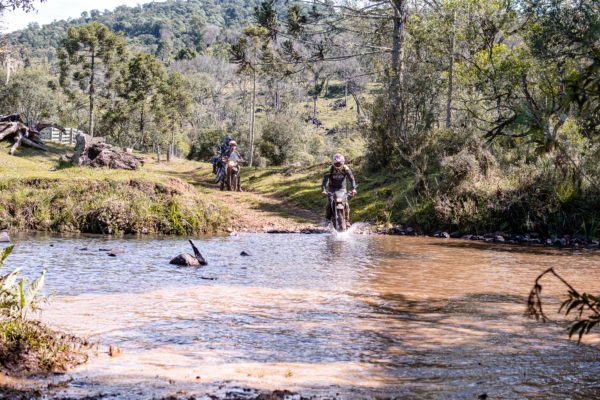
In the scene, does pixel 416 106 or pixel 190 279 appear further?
pixel 416 106

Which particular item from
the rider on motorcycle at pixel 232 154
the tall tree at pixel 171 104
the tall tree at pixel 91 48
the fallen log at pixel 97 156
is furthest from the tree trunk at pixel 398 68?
the tall tree at pixel 171 104

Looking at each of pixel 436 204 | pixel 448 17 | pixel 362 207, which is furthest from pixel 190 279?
pixel 448 17

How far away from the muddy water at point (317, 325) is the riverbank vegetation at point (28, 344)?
199 mm

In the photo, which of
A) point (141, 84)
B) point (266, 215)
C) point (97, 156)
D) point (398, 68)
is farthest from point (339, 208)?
point (141, 84)

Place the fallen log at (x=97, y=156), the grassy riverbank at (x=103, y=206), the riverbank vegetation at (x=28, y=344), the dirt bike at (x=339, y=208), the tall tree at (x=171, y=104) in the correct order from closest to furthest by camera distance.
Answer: the riverbank vegetation at (x=28, y=344), the grassy riverbank at (x=103, y=206), the dirt bike at (x=339, y=208), the fallen log at (x=97, y=156), the tall tree at (x=171, y=104)

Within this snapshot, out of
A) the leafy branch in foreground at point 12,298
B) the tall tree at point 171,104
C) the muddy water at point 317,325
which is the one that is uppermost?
the tall tree at point 171,104

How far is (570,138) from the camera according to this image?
47.3 ft

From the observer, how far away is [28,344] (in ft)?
12.6

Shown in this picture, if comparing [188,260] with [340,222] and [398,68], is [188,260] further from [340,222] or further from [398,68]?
[398,68]

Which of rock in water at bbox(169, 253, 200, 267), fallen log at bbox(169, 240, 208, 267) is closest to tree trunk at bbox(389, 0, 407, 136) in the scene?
fallen log at bbox(169, 240, 208, 267)

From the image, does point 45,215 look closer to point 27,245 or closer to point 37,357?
point 27,245

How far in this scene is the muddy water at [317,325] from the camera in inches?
146

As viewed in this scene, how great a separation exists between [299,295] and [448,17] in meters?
18.4

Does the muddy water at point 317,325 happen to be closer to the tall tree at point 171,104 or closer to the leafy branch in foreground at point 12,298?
the leafy branch in foreground at point 12,298
